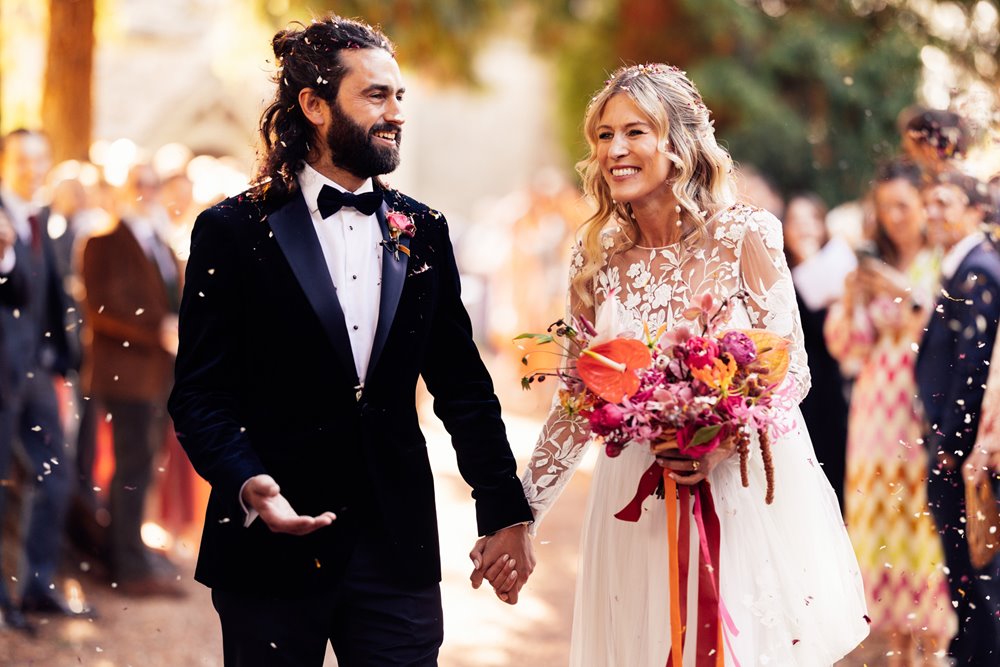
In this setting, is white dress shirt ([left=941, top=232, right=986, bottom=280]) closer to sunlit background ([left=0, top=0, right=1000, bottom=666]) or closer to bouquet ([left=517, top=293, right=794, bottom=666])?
sunlit background ([left=0, top=0, right=1000, bottom=666])

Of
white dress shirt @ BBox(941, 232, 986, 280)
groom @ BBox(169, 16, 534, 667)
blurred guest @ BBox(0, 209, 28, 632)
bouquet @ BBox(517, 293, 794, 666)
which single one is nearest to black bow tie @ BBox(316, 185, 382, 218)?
groom @ BBox(169, 16, 534, 667)

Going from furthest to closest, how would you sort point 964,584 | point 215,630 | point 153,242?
point 153,242
point 215,630
point 964,584

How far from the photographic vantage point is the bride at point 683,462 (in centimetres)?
383

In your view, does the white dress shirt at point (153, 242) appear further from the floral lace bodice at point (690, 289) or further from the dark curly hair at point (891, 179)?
the floral lace bodice at point (690, 289)

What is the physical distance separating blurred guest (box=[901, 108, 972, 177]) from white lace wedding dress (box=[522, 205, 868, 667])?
81.1 inches

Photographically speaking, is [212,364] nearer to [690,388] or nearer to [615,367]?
[615,367]

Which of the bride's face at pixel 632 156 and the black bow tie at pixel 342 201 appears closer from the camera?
the black bow tie at pixel 342 201

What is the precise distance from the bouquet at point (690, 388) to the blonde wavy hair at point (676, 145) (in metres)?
0.41

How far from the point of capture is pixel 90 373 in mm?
7977

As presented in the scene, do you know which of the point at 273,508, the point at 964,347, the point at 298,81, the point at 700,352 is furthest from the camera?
the point at 964,347

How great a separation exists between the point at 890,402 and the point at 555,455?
3704mm

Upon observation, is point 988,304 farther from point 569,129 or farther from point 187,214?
point 569,129

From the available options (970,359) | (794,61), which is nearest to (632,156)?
(970,359)

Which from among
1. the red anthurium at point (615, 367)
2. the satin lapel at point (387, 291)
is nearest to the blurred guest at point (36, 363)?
the satin lapel at point (387, 291)
